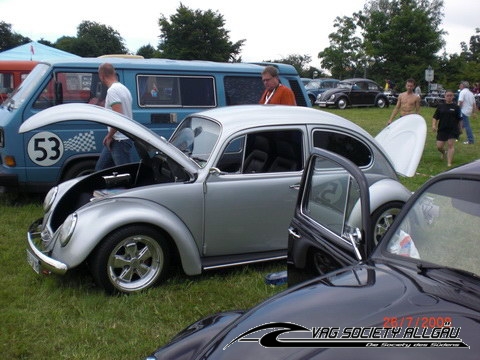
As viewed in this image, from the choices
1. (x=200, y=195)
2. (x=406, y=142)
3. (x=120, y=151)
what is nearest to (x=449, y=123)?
(x=406, y=142)

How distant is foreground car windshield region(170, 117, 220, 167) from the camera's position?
4.91 m

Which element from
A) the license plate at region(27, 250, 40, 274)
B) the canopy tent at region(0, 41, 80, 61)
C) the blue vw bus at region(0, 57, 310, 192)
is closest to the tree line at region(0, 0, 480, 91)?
the canopy tent at region(0, 41, 80, 61)

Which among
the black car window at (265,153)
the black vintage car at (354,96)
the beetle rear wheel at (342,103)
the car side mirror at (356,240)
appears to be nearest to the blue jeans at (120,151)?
the black car window at (265,153)

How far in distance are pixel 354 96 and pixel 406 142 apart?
24269 millimetres

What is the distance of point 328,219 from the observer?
10.3 feet

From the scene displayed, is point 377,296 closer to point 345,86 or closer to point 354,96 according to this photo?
point 354,96

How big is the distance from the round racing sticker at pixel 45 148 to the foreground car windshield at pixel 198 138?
211 centimetres

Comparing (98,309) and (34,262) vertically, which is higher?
(34,262)

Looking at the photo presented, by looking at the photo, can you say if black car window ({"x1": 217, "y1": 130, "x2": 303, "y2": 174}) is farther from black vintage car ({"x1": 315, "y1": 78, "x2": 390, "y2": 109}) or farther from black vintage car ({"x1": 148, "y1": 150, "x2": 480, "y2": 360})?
black vintage car ({"x1": 315, "y1": 78, "x2": 390, "y2": 109})

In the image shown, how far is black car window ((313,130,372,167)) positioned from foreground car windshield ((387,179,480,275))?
242cm

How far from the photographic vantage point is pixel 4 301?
434 cm

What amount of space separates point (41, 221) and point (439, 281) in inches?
162

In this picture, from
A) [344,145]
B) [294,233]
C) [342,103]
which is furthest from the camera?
[342,103]

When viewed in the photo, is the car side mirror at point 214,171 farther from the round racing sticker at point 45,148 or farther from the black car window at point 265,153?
the round racing sticker at point 45,148
